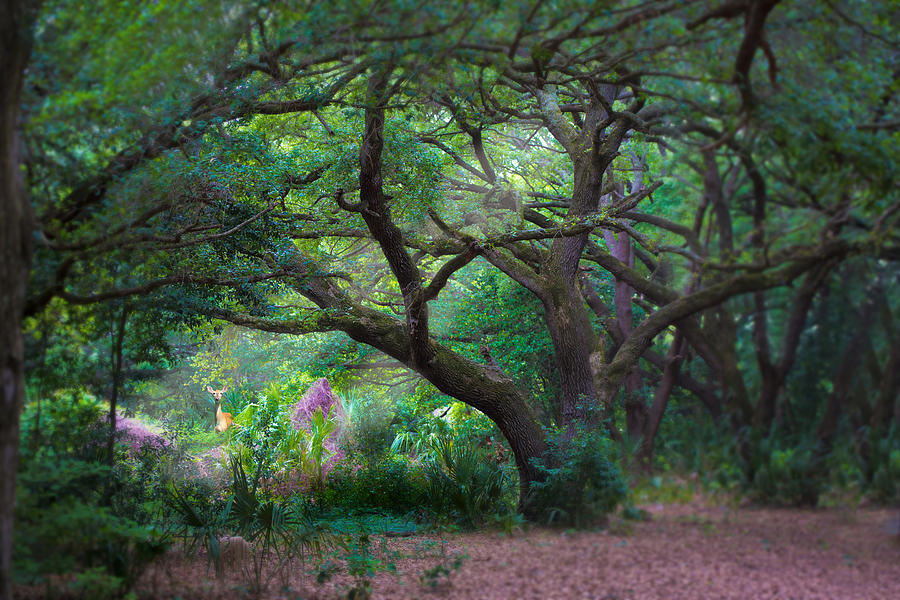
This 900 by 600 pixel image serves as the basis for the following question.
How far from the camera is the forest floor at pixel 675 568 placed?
5.04 metres

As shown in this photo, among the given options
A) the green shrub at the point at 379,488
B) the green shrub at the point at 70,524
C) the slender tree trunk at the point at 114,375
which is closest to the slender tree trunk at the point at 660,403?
the green shrub at the point at 379,488

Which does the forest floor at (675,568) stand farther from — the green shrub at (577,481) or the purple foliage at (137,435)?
the purple foliage at (137,435)

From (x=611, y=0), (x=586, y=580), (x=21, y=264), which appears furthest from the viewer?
(x=586, y=580)

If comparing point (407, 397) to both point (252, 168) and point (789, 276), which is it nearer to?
point (252, 168)

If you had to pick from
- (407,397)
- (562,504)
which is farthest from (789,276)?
(407,397)

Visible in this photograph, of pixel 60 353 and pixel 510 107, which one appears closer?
pixel 60 353

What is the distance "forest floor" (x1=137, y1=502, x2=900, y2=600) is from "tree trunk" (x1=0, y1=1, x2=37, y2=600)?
4.66 ft

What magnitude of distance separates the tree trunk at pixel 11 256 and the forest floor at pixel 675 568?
56.0 inches

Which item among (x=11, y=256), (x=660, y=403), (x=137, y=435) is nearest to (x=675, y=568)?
(x=660, y=403)

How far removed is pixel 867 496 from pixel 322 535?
4.86 m

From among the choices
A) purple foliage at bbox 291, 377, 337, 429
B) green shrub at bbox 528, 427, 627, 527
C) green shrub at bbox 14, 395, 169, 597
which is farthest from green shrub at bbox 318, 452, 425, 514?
green shrub at bbox 14, 395, 169, 597

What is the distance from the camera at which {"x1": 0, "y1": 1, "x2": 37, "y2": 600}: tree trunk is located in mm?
4051

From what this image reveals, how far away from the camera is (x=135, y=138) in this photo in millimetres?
5406

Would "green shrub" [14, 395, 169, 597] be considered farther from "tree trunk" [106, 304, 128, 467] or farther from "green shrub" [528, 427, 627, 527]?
"green shrub" [528, 427, 627, 527]
